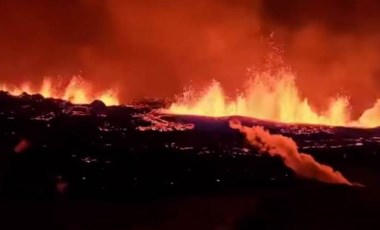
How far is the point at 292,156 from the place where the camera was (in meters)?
46.7

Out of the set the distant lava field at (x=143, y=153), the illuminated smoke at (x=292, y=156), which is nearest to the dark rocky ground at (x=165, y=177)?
the distant lava field at (x=143, y=153)

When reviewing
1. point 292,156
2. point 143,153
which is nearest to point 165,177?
point 143,153

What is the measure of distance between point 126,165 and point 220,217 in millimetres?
12706

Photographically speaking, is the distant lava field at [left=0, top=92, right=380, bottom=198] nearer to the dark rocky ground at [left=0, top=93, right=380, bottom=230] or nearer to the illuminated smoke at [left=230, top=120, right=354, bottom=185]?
the dark rocky ground at [left=0, top=93, right=380, bottom=230]

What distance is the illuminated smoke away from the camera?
42344mm

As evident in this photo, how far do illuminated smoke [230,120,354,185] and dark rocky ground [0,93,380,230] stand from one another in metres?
1.03

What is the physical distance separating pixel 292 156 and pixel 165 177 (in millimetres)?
10341

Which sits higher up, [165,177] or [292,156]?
[292,156]

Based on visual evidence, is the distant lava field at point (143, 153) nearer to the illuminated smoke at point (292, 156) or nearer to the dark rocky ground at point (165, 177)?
the dark rocky ground at point (165, 177)

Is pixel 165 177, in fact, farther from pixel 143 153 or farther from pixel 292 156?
pixel 292 156

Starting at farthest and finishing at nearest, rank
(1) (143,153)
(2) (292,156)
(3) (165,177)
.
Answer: (1) (143,153), (2) (292,156), (3) (165,177)

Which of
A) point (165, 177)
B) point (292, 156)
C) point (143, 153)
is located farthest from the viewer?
point (143, 153)

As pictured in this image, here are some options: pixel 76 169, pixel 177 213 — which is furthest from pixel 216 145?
pixel 177 213

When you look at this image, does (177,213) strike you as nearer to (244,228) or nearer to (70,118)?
(244,228)
